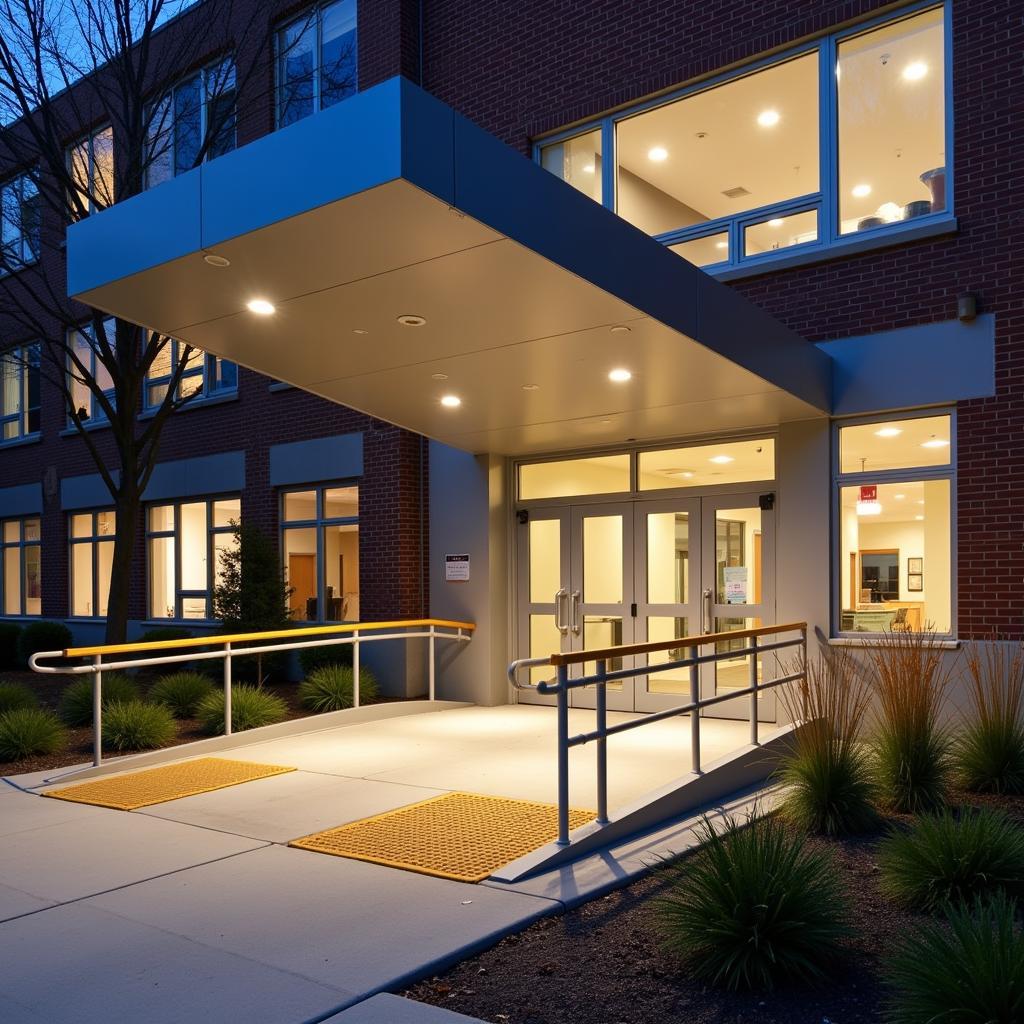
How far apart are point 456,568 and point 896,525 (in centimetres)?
517

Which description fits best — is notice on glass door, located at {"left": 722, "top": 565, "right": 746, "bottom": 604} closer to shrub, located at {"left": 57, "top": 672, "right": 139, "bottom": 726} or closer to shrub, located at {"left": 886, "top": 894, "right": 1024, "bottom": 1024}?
shrub, located at {"left": 57, "top": 672, "right": 139, "bottom": 726}

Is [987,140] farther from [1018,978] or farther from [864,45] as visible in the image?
[1018,978]

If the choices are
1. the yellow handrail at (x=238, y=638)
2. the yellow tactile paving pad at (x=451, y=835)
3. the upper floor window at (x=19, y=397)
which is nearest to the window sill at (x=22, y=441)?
the upper floor window at (x=19, y=397)

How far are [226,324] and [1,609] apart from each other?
683 inches

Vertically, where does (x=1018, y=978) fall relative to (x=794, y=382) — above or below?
below

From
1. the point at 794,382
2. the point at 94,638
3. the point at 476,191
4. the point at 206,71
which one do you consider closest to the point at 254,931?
the point at 476,191

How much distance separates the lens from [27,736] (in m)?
9.01

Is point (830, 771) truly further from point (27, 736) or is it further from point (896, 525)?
point (27, 736)

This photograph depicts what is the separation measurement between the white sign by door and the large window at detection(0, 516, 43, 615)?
38.5 feet

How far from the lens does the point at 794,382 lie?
8.80 metres

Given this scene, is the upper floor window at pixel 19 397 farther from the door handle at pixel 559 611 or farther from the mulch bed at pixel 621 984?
the mulch bed at pixel 621 984

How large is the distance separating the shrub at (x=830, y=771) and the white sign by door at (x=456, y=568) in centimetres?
585

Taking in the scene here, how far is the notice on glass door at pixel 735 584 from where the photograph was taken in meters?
10.4

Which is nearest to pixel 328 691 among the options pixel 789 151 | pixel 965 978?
pixel 789 151
